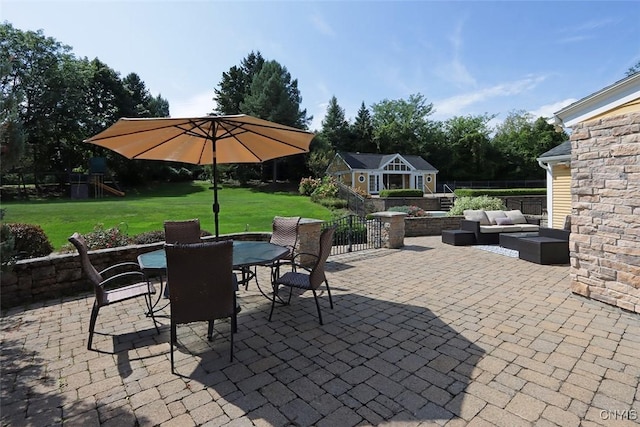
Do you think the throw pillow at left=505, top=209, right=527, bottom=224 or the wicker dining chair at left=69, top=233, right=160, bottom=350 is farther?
the throw pillow at left=505, top=209, right=527, bottom=224

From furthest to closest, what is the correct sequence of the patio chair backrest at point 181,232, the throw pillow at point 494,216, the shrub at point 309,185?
1. the shrub at point 309,185
2. the throw pillow at point 494,216
3. the patio chair backrest at point 181,232

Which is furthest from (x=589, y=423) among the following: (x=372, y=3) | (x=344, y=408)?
(x=372, y=3)

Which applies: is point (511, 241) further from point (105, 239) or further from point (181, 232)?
point (105, 239)

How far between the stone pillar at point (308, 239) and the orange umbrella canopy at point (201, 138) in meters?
1.83

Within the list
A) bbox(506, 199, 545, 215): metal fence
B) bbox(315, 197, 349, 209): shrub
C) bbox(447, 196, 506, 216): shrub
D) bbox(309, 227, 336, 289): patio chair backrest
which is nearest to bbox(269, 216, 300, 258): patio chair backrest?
bbox(309, 227, 336, 289): patio chair backrest

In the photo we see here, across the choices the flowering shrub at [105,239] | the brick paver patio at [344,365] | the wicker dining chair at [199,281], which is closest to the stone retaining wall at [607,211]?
the brick paver patio at [344,365]

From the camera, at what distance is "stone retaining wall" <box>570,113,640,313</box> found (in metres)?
3.80

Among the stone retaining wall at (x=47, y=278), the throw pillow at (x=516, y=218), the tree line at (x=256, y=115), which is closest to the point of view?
the stone retaining wall at (x=47, y=278)

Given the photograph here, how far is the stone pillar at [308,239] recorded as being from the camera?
21.0 feet

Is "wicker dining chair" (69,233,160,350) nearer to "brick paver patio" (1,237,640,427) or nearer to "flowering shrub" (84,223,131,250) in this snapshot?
"brick paver patio" (1,237,640,427)

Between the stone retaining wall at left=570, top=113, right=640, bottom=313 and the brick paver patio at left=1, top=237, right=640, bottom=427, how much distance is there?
13.5 inches

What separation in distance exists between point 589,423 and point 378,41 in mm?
10295

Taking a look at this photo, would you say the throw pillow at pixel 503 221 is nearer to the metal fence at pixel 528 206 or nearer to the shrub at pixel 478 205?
the shrub at pixel 478 205

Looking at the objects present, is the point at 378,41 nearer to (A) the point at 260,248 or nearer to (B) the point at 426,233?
(B) the point at 426,233
